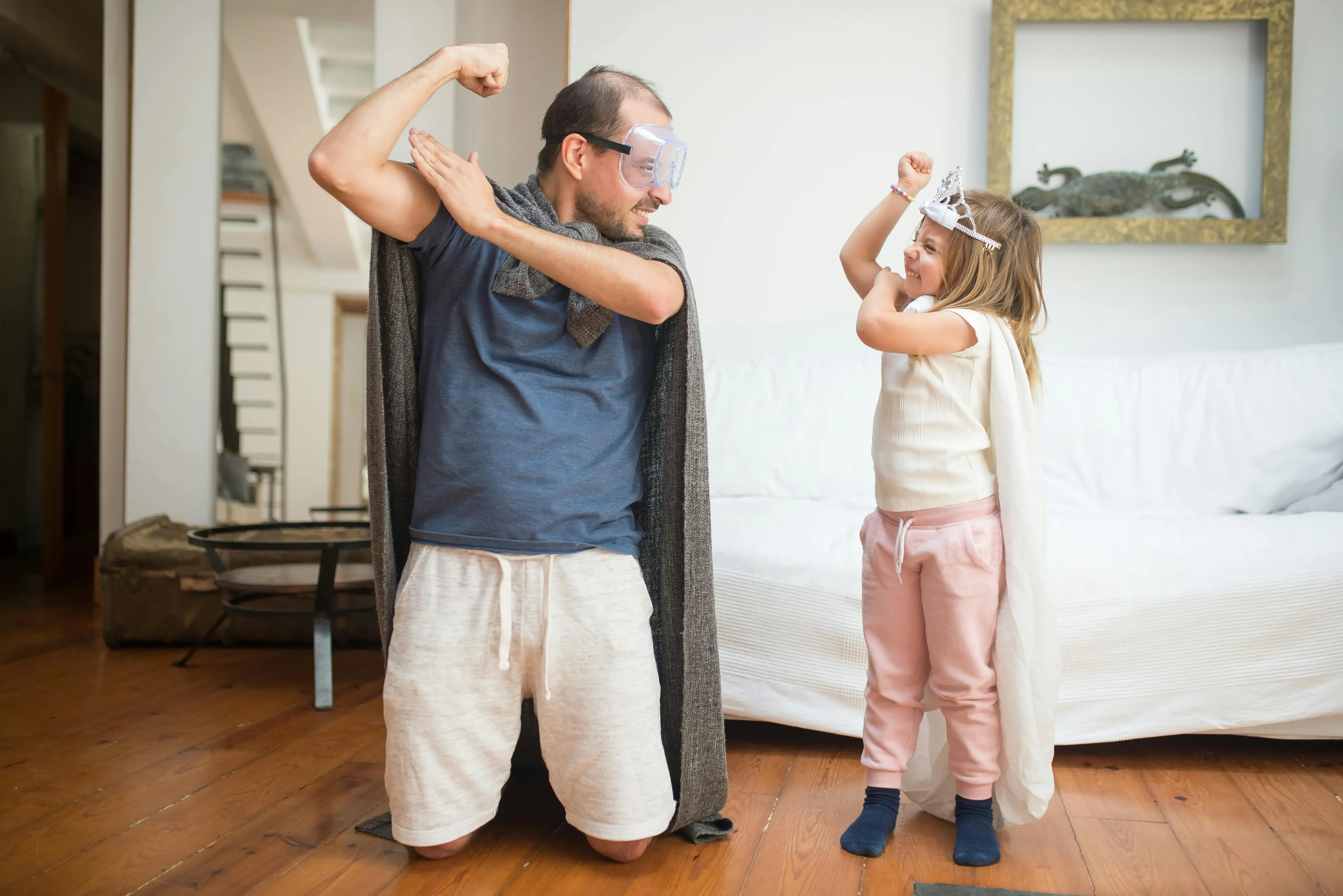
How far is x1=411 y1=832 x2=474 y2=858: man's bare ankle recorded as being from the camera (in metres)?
1.47

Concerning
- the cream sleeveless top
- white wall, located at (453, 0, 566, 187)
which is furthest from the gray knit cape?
white wall, located at (453, 0, 566, 187)

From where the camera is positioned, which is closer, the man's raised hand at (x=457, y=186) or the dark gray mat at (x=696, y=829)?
the man's raised hand at (x=457, y=186)

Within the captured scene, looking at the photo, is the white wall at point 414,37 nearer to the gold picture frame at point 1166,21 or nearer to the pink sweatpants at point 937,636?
the gold picture frame at point 1166,21

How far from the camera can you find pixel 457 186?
1371 millimetres

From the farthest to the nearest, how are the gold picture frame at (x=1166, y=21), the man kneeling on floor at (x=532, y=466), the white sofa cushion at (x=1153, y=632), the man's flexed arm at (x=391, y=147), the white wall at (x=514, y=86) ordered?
the white wall at (x=514, y=86) < the gold picture frame at (x=1166, y=21) < the white sofa cushion at (x=1153, y=632) < the man kneeling on floor at (x=532, y=466) < the man's flexed arm at (x=391, y=147)

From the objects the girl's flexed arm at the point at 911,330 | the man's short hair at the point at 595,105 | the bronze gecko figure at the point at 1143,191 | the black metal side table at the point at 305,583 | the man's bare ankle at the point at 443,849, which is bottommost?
the man's bare ankle at the point at 443,849

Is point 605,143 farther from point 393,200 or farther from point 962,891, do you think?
point 962,891

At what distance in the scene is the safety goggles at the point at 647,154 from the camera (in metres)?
1.51

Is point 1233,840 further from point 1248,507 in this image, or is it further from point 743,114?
point 743,114

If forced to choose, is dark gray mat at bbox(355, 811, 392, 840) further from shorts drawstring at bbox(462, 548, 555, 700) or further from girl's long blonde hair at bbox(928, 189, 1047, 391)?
girl's long blonde hair at bbox(928, 189, 1047, 391)

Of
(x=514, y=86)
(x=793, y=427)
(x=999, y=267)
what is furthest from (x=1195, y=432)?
(x=514, y=86)

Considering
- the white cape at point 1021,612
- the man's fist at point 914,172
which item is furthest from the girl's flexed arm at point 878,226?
the white cape at point 1021,612

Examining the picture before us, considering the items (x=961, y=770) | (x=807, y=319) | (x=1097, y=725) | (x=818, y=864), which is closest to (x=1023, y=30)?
(x=807, y=319)

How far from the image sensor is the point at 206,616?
307 centimetres
